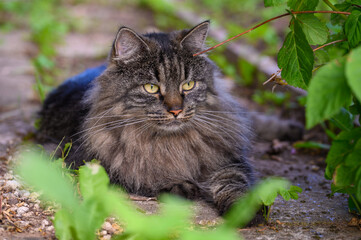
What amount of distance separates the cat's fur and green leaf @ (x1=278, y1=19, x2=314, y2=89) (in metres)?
0.70

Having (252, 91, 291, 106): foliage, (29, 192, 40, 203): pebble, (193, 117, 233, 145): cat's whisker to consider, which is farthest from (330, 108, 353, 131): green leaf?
(252, 91, 291, 106): foliage

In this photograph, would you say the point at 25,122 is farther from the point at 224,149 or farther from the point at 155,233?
the point at 155,233

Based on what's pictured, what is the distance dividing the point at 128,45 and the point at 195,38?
434 mm

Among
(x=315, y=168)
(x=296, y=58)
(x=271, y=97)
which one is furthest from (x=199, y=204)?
(x=271, y=97)

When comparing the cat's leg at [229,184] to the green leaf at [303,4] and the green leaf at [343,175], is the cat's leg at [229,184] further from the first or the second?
the green leaf at [303,4]

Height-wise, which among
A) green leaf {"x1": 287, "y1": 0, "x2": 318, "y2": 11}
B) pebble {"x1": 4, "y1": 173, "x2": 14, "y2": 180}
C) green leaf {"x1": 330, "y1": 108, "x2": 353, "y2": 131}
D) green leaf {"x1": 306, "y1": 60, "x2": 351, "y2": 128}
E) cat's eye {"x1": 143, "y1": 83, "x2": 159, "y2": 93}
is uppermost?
green leaf {"x1": 287, "y1": 0, "x2": 318, "y2": 11}

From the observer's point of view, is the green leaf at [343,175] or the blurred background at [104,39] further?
the blurred background at [104,39]

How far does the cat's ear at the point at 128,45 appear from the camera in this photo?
251cm

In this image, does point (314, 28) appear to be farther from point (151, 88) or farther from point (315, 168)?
point (315, 168)

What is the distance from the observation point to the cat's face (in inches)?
97.7

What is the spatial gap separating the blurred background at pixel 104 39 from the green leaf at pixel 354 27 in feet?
4.13

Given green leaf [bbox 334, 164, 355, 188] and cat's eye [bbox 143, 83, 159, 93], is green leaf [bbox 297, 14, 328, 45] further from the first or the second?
cat's eye [bbox 143, 83, 159, 93]

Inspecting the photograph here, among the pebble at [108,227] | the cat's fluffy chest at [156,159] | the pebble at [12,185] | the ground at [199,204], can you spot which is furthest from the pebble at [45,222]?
the cat's fluffy chest at [156,159]

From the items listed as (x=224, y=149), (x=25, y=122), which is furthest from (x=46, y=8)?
(x=224, y=149)
